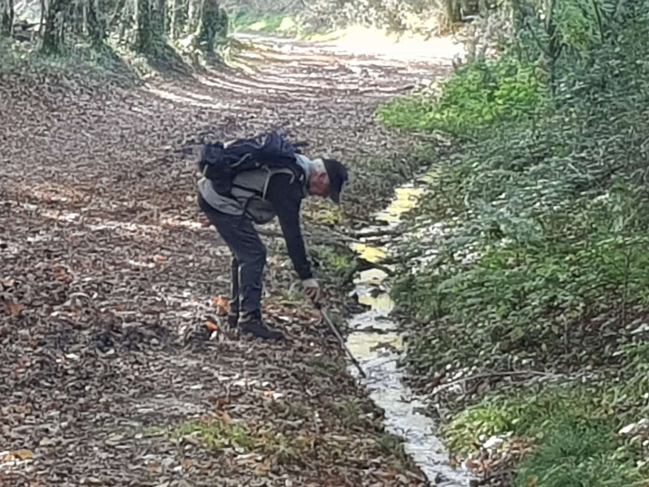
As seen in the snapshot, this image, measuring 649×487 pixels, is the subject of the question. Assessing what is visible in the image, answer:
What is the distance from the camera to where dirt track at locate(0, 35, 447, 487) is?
6641mm

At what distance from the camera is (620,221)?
9883 mm

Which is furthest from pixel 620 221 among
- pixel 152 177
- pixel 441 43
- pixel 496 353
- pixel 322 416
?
pixel 441 43

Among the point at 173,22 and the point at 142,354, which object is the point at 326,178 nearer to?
the point at 142,354

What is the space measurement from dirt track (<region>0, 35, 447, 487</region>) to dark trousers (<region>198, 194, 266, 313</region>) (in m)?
0.30

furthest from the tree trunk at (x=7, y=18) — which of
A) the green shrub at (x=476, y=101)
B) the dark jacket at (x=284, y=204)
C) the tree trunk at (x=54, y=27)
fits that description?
the dark jacket at (x=284, y=204)

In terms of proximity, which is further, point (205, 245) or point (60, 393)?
point (205, 245)

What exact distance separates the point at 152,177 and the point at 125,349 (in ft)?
23.9

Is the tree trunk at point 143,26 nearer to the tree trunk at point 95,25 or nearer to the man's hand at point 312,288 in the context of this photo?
the tree trunk at point 95,25

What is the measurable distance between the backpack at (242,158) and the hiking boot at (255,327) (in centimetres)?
108

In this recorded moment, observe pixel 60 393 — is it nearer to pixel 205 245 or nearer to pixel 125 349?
pixel 125 349

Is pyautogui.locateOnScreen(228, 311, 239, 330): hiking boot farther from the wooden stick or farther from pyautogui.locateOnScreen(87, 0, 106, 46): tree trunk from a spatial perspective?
pyautogui.locateOnScreen(87, 0, 106, 46): tree trunk

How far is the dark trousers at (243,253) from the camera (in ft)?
27.8

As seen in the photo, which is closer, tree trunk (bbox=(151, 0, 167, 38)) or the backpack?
the backpack

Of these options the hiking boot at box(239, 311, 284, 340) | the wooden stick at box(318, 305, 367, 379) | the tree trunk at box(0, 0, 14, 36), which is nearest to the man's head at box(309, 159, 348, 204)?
the wooden stick at box(318, 305, 367, 379)
